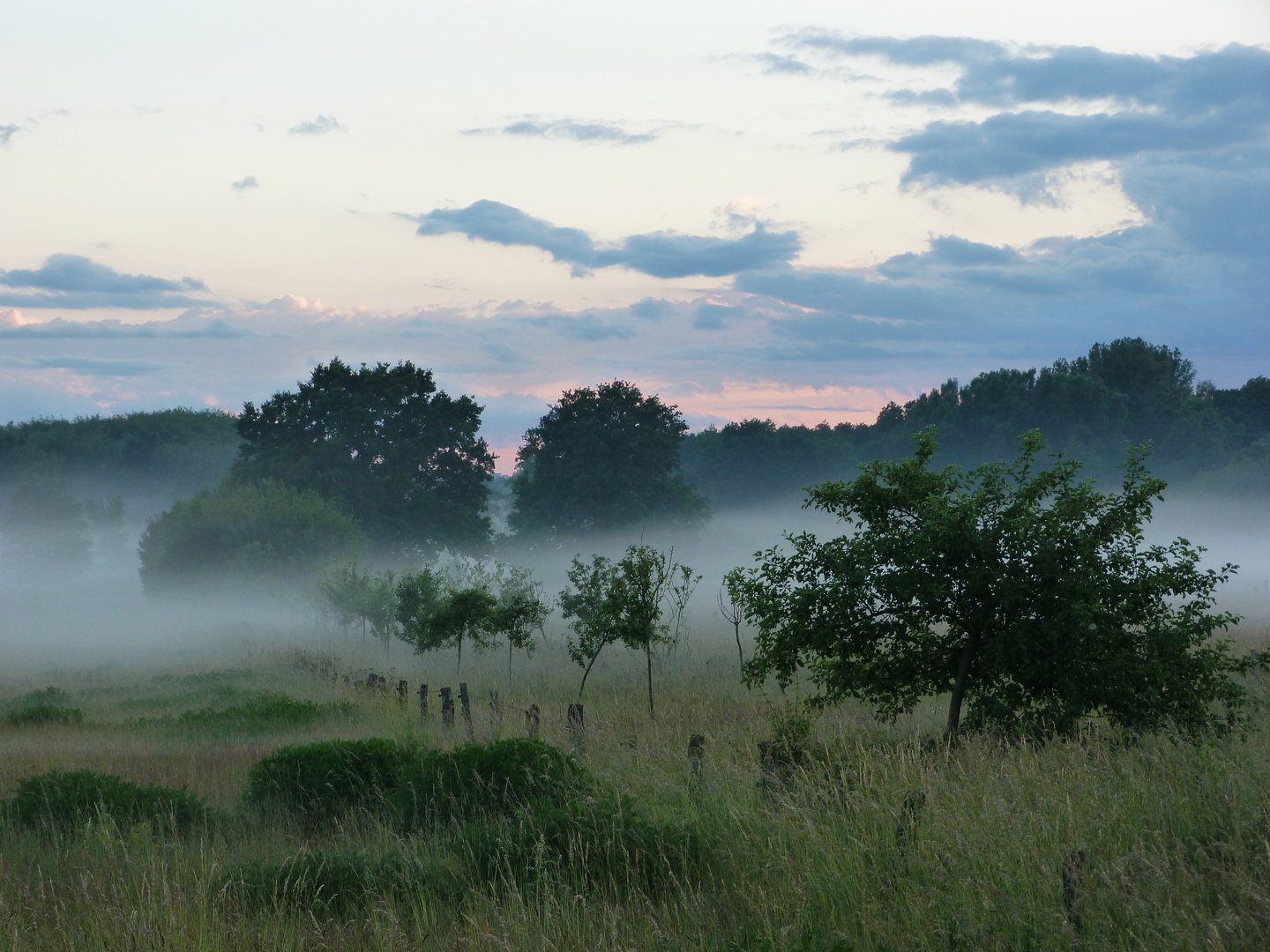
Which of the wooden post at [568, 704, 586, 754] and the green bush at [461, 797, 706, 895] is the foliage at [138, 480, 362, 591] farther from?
the green bush at [461, 797, 706, 895]

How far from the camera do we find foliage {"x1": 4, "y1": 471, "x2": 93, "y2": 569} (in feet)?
303

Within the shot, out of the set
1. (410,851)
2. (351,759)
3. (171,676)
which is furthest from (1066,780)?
(171,676)

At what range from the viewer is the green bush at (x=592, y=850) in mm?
6562

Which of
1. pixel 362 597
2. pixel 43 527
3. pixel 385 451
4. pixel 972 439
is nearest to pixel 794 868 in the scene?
pixel 362 597

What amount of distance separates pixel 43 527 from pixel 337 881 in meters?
103

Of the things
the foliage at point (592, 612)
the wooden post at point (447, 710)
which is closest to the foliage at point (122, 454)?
the foliage at point (592, 612)

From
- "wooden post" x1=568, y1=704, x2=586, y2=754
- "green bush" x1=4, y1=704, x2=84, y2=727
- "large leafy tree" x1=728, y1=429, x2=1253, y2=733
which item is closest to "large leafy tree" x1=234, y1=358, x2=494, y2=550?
"green bush" x1=4, y1=704, x2=84, y2=727

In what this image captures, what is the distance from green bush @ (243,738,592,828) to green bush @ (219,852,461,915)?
157cm

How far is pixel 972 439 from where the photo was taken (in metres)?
84.3

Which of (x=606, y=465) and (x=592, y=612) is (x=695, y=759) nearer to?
(x=592, y=612)

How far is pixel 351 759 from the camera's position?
38.1ft

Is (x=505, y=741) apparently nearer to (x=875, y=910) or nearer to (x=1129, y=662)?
(x=875, y=910)

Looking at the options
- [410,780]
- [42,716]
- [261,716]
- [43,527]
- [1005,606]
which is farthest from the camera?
[43,527]

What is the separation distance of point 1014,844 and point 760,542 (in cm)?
7730
